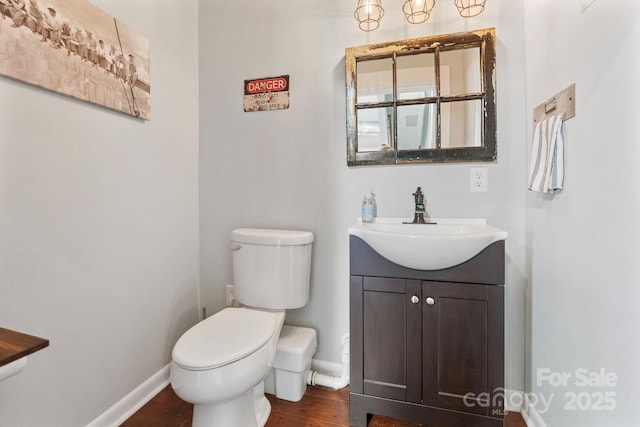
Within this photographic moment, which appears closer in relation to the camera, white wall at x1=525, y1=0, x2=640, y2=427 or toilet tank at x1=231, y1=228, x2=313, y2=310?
white wall at x1=525, y1=0, x2=640, y2=427

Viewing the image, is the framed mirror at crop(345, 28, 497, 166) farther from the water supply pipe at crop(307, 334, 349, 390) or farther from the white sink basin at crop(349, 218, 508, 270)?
the water supply pipe at crop(307, 334, 349, 390)

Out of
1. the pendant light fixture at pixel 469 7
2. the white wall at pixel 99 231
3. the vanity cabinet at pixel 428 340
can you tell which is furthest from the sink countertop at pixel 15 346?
the pendant light fixture at pixel 469 7

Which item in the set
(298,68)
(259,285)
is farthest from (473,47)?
(259,285)

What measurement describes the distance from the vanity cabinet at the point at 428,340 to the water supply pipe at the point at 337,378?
30 centimetres

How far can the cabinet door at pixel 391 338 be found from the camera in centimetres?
124

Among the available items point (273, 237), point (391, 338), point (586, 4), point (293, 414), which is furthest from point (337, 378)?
point (586, 4)

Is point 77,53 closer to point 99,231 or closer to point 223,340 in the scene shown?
point 99,231

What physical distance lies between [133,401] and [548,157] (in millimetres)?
2092

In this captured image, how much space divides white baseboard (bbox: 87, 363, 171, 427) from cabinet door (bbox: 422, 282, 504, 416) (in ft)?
4.36

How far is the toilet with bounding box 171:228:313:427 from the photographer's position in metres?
1.07

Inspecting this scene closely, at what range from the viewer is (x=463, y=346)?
1193 millimetres

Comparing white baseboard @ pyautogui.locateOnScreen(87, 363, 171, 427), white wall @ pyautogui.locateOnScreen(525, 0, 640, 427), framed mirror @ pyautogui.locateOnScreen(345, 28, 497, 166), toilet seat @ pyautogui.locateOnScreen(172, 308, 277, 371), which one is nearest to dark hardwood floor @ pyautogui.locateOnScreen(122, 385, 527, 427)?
white baseboard @ pyautogui.locateOnScreen(87, 363, 171, 427)

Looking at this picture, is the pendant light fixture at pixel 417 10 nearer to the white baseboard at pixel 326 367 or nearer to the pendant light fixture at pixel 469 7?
the pendant light fixture at pixel 469 7

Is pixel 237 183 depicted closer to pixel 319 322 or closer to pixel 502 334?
pixel 319 322
